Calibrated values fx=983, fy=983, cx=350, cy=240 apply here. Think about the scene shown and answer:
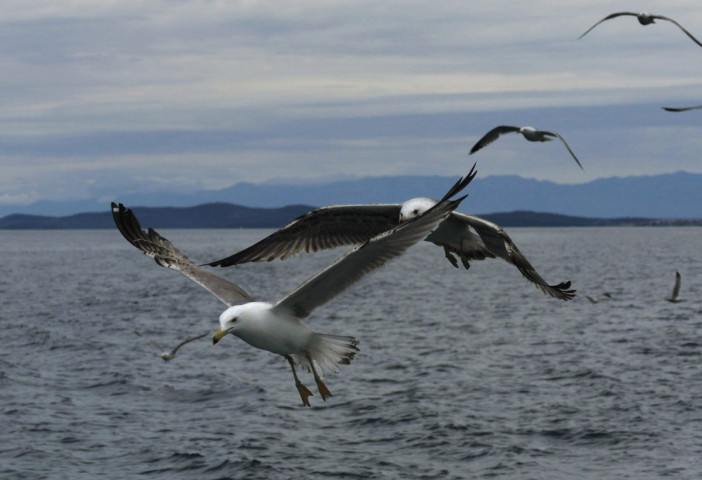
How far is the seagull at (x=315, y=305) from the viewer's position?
33.1 ft

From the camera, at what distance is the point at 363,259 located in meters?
10.8

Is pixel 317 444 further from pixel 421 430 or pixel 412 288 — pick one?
pixel 412 288

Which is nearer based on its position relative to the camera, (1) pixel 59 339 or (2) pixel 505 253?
(2) pixel 505 253

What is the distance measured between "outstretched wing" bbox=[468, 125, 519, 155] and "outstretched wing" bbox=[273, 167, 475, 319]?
6.86 m

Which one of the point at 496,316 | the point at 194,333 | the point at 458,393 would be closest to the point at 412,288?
the point at 496,316

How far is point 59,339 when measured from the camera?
55406mm

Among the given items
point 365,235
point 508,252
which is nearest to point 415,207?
point 508,252

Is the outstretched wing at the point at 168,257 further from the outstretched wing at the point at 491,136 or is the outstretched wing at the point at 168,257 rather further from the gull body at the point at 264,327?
the outstretched wing at the point at 491,136

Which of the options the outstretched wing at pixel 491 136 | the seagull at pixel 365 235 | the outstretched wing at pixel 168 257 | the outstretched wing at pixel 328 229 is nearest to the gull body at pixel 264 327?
the outstretched wing at pixel 168 257

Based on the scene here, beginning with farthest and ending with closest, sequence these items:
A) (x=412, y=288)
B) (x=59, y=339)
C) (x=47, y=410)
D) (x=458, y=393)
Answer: (x=412, y=288), (x=59, y=339), (x=458, y=393), (x=47, y=410)

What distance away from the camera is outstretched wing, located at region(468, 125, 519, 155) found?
1727 cm

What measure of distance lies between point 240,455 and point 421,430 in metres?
6.37

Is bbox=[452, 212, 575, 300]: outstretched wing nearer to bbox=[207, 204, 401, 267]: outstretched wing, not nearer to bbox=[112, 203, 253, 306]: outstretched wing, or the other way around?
bbox=[207, 204, 401, 267]: outstretched wing

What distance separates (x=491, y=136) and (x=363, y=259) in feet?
24.7
